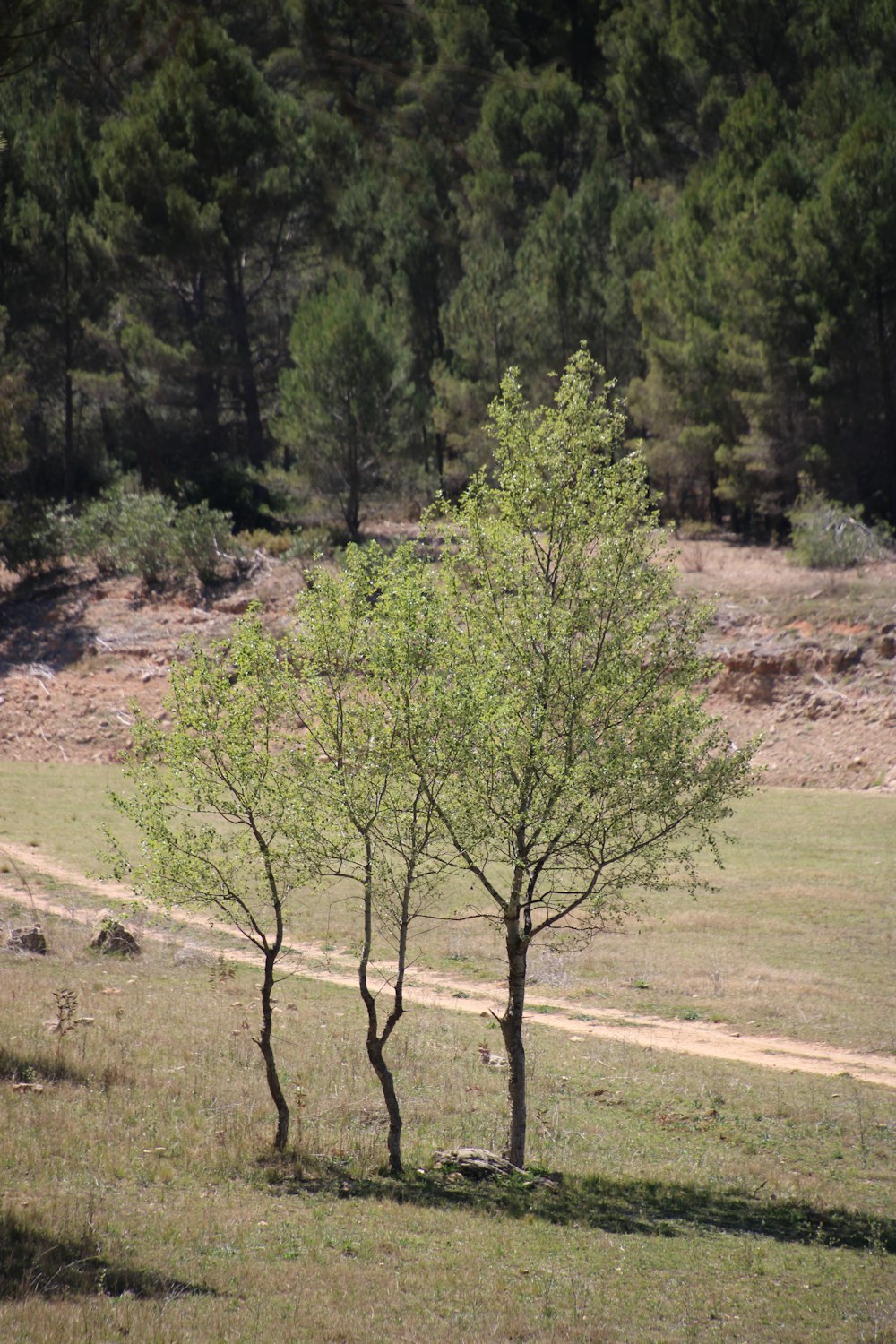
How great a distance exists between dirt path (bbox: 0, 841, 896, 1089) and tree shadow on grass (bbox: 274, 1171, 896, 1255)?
7.87 ft

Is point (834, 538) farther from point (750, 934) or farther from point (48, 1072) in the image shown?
point (48, 1072)

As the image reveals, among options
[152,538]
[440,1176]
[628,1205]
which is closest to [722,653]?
[152,538]

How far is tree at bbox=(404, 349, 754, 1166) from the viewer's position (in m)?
11.1

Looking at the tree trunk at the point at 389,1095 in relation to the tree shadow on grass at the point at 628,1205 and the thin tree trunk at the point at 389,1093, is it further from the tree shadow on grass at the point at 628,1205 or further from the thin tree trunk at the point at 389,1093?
the tree shadow on grass at the point at 628,1205

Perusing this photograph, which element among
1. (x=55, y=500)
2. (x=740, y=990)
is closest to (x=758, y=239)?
(x=740, y=990)

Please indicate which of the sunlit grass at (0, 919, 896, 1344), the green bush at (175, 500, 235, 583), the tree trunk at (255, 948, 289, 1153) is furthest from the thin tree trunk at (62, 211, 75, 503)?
the tree trunk at (255, 948, 289, 1153)

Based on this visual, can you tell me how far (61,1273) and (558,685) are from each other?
6921mm

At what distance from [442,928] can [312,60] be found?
20.6 metres

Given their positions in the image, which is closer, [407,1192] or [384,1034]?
[407,1192]

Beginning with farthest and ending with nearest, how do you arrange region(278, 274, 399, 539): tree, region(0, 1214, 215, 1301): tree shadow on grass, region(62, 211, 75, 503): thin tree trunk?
region(62, 211, 75, 503): thin tree trunk
region(278, 274, 399, 539): tree
region(0, 1214, 215, 1301): tree shadow on grass

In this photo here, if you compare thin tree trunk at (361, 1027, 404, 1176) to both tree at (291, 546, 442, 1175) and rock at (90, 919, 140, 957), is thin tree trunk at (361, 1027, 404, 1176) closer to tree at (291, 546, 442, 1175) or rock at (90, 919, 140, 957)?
tree at (291, 546, 442, 1175)

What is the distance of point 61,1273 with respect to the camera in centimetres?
680

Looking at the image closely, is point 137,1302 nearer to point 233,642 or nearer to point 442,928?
point 233,642

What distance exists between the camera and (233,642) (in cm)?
1119
